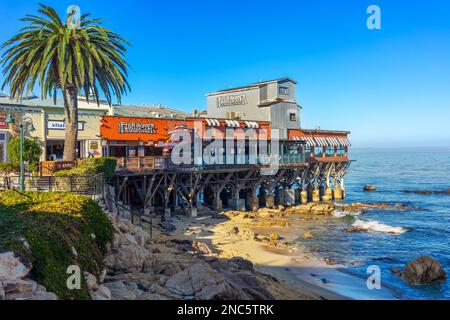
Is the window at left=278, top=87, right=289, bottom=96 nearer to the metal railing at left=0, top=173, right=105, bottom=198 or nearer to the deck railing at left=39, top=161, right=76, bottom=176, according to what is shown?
the deck railing at left=39, top=161, right=76, bottom=176

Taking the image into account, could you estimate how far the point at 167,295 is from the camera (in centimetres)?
1084

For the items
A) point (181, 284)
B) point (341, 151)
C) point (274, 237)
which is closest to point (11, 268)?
point (181, 284)

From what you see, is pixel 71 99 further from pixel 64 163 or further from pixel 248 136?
pixel 248 136

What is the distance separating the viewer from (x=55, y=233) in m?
9.81

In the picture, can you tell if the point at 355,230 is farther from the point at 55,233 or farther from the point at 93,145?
the point at 55,233

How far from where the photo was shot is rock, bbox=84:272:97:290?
30.8 feet

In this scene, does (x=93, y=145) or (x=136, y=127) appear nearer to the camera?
(x=93, y=145)

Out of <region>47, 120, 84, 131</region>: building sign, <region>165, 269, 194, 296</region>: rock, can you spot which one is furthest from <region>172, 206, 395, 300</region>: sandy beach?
<region>47, 120, 84, 131</region>: building sign

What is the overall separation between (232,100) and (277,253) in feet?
95.6

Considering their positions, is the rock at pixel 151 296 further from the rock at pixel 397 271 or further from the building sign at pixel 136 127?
the building sign at pixel 136 127

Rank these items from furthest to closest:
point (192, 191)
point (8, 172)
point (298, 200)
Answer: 1. point (298, 200)
2. point (192, 191)
3. point (8, 172)

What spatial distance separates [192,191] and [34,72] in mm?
16200

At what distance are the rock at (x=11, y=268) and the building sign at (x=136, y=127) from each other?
A: 25.2 meters
